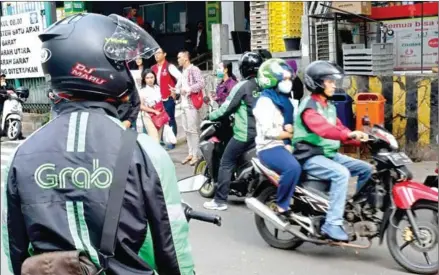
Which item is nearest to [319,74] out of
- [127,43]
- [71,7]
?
[127,43]

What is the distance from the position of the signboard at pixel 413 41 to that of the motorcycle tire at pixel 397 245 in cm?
719

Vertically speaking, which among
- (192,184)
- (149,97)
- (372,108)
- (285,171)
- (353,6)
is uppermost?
(353,6)

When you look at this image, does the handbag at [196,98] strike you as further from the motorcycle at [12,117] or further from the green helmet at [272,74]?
the motorcycle at [12,117]

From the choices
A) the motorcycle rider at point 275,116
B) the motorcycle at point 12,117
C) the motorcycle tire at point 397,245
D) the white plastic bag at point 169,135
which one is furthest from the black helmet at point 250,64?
the motorcycle at point 12,117

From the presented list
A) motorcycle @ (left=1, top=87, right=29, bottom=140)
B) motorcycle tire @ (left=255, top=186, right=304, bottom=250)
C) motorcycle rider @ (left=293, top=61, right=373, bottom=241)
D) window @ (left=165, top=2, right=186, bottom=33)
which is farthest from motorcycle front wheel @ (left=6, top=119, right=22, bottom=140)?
motorcycle rider @ (left=293, top=61, right=373, bottom=241)

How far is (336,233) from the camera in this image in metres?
5.26

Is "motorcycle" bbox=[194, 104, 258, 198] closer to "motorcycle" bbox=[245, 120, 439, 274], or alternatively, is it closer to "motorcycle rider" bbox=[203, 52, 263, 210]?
"motorcycle rider" bbox=[203, 52, 263, 210]

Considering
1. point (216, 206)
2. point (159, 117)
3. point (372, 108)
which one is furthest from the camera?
point (159, 117)

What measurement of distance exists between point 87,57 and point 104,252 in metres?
0.61

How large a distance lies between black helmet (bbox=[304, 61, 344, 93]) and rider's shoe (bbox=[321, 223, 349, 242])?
3.59 feet

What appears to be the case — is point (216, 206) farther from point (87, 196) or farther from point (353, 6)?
point (353, 6)

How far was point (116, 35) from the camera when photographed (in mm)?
2189

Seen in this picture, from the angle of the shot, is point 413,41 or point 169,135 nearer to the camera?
point 169,135

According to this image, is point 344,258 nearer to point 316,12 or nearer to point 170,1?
point 316,12
